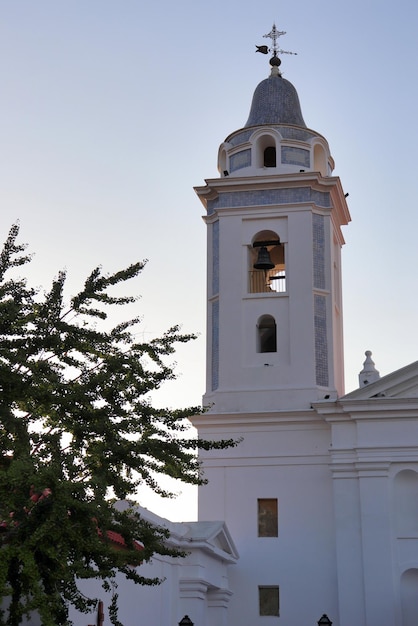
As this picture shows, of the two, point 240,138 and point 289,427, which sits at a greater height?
Answer: point 240,138

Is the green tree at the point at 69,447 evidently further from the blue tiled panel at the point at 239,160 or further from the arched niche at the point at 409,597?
the blue tiled panel at the point at 239,160

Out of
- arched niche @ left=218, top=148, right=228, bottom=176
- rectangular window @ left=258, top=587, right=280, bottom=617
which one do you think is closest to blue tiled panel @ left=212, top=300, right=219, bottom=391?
arched niche @ left=218, top=148, right=228, bottom=176

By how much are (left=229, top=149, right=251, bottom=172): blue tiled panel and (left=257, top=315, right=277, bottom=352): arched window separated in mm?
4524

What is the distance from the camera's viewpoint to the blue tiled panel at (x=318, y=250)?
2689 cm

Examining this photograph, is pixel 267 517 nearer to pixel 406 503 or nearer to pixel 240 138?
pixel 406 503

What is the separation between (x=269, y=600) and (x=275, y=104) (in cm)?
1382

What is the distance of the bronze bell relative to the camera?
27000mm

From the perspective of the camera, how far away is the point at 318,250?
27125 mm

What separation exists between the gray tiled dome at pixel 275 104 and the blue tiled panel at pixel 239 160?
0.96m

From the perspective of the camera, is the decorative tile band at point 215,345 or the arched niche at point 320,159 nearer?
the decorative tile band at point 215,345

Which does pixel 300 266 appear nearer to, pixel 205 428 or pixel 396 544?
pixel 205 428

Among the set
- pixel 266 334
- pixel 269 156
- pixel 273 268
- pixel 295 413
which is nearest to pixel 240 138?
pixel 269 156

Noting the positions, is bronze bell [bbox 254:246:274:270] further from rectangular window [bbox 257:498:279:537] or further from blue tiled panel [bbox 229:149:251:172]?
rectangular window [bbox 257:498:279:537]

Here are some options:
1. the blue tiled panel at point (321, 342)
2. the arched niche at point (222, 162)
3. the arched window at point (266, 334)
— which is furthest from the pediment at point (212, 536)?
the arched niche at point (222, 162)
